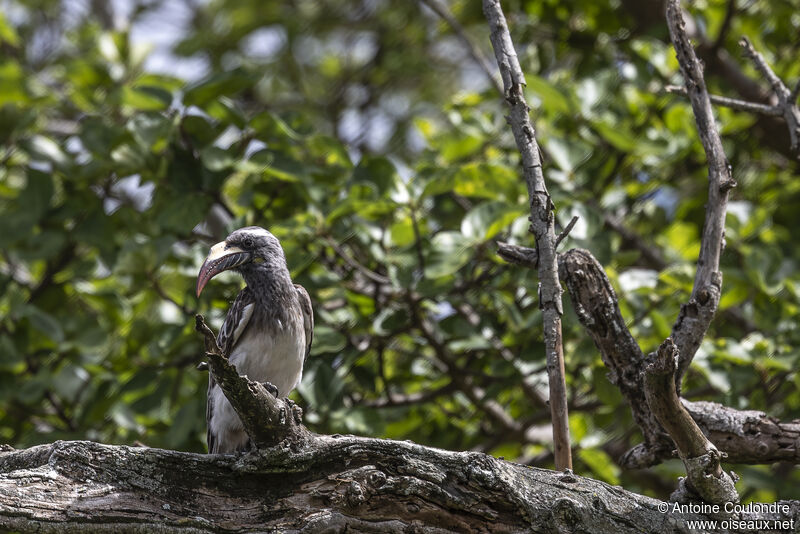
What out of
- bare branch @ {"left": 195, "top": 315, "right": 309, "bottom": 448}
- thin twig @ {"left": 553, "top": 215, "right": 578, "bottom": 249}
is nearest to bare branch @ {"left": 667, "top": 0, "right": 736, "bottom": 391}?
thin twig @ {"left": 553, "top": 215, "right": 578, "bottom": 249}

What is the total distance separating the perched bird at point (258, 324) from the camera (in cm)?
413

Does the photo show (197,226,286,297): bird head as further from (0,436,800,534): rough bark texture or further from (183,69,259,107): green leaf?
(0,436,800,534): rough bark texture

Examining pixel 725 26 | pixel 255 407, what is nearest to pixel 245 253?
pixel 255 407

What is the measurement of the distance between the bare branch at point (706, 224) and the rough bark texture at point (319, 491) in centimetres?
69

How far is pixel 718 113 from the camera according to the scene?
5707 mm

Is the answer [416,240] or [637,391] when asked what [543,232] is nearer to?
[637,391]

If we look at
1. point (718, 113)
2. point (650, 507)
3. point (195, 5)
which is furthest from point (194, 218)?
point (195, 5)

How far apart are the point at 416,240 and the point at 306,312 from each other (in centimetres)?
66

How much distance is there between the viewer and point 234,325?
14.0ft

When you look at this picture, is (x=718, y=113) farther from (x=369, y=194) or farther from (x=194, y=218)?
(x=194, y=218)

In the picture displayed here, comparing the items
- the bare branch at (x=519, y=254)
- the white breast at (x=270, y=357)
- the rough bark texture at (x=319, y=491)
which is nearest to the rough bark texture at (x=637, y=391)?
the bare branch at (x=519, y=254)

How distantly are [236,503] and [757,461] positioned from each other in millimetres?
1939

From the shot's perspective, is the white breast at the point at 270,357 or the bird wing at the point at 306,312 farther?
the bird wing at the point at 306,312

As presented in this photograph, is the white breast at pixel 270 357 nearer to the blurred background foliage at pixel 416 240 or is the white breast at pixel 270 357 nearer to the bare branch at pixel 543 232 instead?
the blurred background foliage at pixel 416 240
